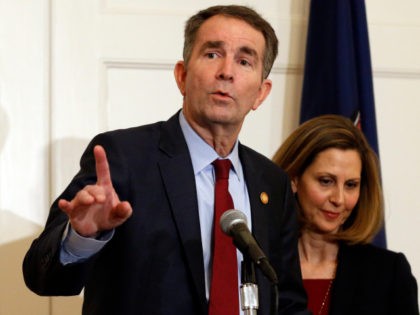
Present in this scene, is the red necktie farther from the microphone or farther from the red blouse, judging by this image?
the red blouse

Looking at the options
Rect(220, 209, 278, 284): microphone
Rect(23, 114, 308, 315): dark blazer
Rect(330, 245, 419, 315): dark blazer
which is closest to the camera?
Rect(220, 209, 278, 284): microphone

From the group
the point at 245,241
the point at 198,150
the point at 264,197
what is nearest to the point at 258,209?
the point at 264,197

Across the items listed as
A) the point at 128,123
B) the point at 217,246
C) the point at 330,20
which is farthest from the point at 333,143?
the point at 217,246

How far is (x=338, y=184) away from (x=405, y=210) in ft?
2.12

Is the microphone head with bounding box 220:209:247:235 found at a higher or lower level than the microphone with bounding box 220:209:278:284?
higher

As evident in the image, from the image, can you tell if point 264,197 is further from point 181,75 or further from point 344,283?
point 344,283

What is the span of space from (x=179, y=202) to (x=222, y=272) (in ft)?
0.66

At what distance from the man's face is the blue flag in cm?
85

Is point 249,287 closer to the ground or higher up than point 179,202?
closer to the ground

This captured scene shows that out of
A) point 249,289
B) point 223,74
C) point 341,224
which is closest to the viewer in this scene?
point 249,289

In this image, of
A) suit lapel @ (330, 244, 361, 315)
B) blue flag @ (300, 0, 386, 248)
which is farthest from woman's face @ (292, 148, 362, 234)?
blue flag @ (300, 0, 386, 248)

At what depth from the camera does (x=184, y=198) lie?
190 centimetres

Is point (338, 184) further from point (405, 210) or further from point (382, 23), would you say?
point (382, 23)

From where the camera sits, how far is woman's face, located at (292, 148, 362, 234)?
2.65 m
